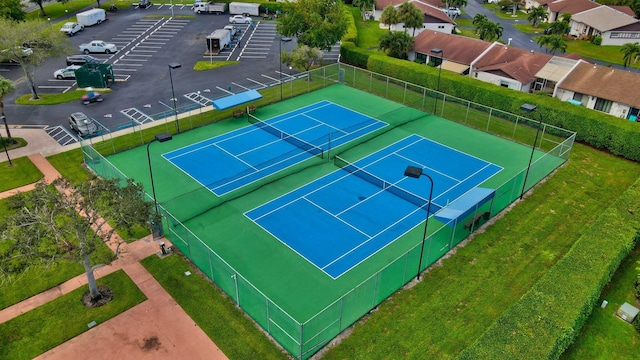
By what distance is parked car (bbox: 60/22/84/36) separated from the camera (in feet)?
196

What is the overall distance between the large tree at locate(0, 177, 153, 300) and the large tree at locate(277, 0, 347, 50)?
31249 mm

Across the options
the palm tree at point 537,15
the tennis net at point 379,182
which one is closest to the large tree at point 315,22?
the tennis net at point 379,182

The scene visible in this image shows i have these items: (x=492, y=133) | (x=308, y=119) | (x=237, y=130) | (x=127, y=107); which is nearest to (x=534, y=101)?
(x=492, y=133)

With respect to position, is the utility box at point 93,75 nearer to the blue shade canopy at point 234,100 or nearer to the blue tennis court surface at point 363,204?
the blue shade canopy at point 234,100

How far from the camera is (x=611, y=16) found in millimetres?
68750

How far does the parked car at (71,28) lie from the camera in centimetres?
5963

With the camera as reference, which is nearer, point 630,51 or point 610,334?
point 610,334

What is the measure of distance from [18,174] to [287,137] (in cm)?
1817

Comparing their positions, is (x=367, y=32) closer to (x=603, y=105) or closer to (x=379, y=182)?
(x=603, y=105)

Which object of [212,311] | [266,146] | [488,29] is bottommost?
[212,311]

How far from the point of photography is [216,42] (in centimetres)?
5478

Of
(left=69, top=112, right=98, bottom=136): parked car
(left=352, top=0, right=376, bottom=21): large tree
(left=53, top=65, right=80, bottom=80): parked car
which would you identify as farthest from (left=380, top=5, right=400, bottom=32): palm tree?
(left=69, top=112, right=98, bottom=136): parked car

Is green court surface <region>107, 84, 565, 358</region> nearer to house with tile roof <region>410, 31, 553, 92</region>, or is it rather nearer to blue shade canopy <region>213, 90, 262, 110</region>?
blue shade canopy <region>213, 90, 262, 110</region>

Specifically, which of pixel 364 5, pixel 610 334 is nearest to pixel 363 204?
pixel 610 334
